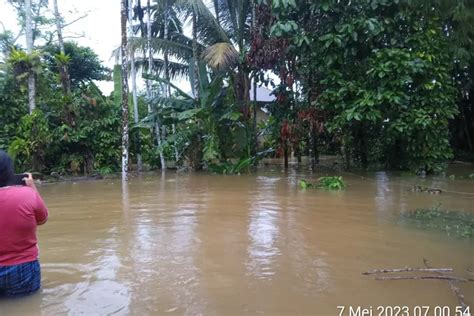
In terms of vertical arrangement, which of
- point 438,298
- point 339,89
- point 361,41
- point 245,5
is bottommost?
point 438,298

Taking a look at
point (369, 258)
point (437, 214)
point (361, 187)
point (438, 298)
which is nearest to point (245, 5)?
point (361, 187)

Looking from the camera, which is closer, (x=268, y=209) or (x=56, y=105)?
(x=268, y=209)

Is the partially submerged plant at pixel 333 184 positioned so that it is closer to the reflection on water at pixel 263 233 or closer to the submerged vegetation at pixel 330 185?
the submerged vegetation at pixel 330 185

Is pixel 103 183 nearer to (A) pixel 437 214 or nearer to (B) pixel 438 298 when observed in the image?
(A) pixel 437 214

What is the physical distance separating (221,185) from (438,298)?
27.4ft

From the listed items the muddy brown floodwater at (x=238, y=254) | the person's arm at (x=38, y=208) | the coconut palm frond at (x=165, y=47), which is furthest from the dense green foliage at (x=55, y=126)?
the person's arm at (x=38, y=208)

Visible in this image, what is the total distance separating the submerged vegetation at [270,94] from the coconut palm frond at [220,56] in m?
0.06

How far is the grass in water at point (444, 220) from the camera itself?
5.72 meters

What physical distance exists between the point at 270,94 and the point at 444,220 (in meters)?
9.53

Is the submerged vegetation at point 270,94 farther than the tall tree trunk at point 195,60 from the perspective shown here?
No

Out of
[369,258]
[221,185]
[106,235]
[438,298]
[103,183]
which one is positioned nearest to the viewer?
[438,298]

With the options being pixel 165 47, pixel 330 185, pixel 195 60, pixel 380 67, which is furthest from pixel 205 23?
pixel 330 185

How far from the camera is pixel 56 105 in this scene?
16.4 m

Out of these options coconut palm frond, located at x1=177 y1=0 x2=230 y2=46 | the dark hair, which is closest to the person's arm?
the dark hair
